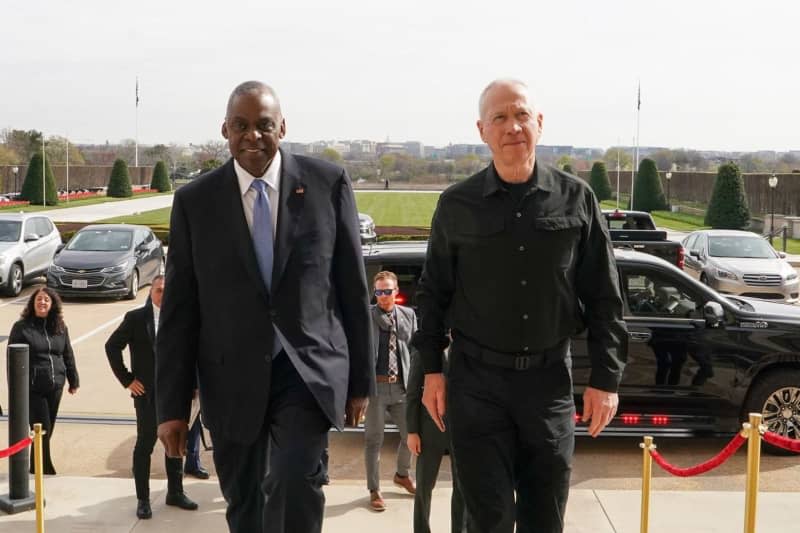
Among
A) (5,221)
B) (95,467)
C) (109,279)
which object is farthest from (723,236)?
(95,467)

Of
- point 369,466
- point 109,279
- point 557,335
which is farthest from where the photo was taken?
point 109,279

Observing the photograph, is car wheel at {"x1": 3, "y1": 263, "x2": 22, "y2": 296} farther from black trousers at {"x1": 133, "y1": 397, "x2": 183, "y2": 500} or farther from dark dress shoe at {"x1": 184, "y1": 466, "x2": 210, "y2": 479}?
black trousers at {"x1": 133, "y1": 397, "x2": 183, "y2": 500}

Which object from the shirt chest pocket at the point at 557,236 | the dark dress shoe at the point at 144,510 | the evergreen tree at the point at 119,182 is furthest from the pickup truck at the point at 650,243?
the evergreen tree at the point at 119,182

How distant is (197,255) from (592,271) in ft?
4.74

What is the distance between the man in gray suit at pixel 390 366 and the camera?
7375 mm

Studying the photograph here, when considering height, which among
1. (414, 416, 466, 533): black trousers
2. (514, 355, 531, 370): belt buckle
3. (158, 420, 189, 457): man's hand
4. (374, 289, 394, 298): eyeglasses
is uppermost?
(514, 355, 531, 370): belt buckle

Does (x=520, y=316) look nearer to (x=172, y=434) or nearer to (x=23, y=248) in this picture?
(x=172, y=434)

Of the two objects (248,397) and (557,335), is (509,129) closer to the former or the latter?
(557,335)

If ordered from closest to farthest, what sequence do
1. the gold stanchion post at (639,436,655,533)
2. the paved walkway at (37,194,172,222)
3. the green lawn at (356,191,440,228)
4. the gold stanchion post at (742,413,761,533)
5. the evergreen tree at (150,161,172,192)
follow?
1. the gold stanchion post at (742,413,761,533)
2. the gold stanchion post at (639,436,655,533)
3. the paved walkway at (37,194,172,222)
4. the green lawn at (356,191,440,228)
5. the evergreen tree at (150,161,172,192)

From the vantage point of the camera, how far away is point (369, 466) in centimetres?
704

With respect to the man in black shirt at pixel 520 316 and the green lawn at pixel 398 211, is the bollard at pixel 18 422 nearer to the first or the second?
the man in black shirt at pixel 520 316

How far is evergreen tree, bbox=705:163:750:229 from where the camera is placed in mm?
40156

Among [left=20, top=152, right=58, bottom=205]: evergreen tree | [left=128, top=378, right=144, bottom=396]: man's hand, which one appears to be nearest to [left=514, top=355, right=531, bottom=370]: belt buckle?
[left=128, top=378, right=144, bottom=396]: man's hand

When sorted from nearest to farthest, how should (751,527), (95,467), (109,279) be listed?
(751,527), (95,467), (109,279)
